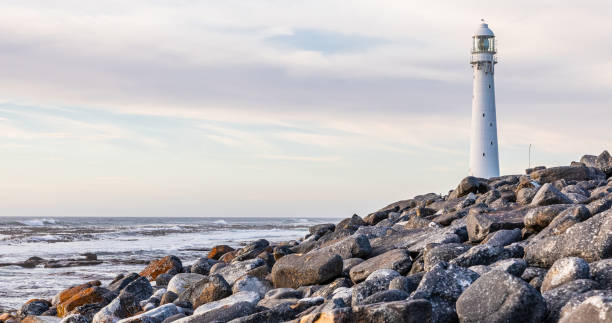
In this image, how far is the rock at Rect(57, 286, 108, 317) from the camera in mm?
10133

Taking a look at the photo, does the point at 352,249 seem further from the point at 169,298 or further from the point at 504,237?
the point at 169,298

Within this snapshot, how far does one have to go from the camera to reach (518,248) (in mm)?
7363

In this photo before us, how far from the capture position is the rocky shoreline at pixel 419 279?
5.20m

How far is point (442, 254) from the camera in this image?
25.4ft

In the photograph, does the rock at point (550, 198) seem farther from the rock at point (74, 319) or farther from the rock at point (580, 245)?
the rock at point (74, 319)

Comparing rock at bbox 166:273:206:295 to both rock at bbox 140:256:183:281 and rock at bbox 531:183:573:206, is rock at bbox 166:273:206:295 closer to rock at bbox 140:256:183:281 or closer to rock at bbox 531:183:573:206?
rock at bbox 140:256:183:281

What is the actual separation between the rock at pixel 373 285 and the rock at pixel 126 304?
11.7 feet

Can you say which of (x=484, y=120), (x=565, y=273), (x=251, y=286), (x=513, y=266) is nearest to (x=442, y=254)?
(x=513, y=266)

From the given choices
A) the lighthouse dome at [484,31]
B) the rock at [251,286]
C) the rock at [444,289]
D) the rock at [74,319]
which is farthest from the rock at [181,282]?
the lighthouse dome at [484,31]

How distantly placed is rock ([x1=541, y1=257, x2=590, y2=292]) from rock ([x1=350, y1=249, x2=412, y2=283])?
8.09 ft

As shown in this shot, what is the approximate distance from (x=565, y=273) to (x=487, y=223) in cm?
341

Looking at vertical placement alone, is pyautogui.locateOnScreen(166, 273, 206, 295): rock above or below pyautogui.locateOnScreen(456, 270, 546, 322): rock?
below

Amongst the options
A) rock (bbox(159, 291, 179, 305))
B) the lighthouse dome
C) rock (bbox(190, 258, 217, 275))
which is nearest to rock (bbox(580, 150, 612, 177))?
rock (bbox(190, 258, 217, 275))

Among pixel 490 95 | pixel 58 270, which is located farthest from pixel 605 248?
pixel 490 95
